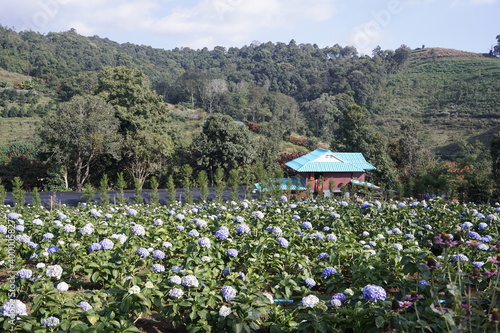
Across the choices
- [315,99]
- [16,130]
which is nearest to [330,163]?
[16,130]

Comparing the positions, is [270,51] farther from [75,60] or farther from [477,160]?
[477,160]

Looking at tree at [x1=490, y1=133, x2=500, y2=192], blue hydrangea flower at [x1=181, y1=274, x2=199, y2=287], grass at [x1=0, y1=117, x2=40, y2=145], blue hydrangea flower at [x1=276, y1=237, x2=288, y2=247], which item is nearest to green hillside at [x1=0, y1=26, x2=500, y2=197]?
grass at [x1=0, y1=117, x2=40, y2=145]

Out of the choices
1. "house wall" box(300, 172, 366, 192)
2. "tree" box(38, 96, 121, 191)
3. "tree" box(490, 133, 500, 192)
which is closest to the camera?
"tree" box(490, 133, 500, 192)

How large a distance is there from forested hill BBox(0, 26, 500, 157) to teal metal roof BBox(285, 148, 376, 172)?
662 inches

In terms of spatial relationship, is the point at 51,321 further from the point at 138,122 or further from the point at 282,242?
the point at 138,122

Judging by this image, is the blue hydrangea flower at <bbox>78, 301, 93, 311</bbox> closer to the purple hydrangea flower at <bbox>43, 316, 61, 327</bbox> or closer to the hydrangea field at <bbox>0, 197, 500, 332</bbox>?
the hydrangea field at <bbox>0, 197, 500, 332</bbox>

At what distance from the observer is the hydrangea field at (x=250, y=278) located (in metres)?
2.22

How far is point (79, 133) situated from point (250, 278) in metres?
16.9

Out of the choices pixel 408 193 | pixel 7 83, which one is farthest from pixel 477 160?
pixel 7 83

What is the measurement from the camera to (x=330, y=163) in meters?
20.2

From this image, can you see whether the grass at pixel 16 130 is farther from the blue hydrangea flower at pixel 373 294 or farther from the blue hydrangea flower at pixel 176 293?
the blue hydrangea flower at pixel 373 294

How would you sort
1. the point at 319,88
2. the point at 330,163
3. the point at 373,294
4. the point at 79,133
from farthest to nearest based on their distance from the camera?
the point at 319,88 → the point at 330,163 → the point at 79,133 → the point at 373,294

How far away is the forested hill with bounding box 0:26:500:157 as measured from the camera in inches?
1705

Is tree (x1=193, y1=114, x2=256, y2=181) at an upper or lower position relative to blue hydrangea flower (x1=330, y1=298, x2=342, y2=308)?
upper
